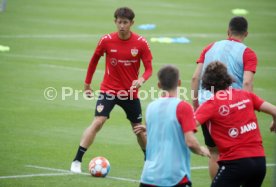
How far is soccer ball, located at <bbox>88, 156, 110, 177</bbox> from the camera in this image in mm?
Result: 12289

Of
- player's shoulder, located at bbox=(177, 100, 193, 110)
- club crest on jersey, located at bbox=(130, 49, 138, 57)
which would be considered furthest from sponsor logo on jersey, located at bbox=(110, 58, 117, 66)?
player's shoulder, located at bbox=(177, 100, 193, 110)

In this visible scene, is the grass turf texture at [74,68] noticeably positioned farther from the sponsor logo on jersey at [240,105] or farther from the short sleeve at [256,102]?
the sponsor logo on jersey at [240,105]

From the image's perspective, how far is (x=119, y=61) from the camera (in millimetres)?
13125

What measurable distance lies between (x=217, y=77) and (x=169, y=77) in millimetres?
1081

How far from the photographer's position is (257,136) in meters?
9.20

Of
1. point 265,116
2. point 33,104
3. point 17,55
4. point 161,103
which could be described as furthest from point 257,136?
point 17,55

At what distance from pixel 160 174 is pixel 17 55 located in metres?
18.5

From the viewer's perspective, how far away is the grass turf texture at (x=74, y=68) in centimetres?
1359

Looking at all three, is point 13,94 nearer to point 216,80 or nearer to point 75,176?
point 75,176

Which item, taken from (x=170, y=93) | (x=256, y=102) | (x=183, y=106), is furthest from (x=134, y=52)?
(x=183, y=106)

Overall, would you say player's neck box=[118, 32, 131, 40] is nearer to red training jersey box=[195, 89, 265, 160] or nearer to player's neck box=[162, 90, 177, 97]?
red training jersey box=[195, 89, 265, 160]

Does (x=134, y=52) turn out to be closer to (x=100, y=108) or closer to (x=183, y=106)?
(x=100, y=108)

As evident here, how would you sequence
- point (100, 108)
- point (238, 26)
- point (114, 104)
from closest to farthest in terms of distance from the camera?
1. point (238, 26)
2. point (100, 108)
3. point (114, 104)

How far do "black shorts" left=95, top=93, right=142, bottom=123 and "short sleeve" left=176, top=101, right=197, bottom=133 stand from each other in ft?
15.3
